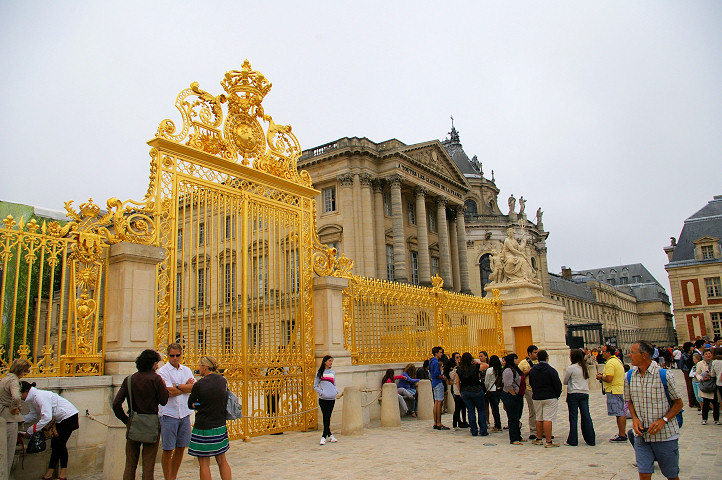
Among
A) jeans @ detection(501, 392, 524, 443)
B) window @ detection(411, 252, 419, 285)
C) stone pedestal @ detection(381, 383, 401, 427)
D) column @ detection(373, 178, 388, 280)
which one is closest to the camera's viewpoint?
jeans @ detection(501, 392, 524, 443)

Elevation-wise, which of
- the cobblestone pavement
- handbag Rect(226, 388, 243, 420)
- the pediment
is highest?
the pediment

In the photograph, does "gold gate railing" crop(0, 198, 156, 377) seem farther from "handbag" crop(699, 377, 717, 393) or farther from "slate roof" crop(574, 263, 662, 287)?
"slate roof" crop(574, 263, 662, 287)

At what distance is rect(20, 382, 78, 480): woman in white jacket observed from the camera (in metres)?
6.15

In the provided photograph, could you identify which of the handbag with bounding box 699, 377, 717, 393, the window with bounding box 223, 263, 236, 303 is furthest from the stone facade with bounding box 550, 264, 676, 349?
the window with bounding box 223, 263, 236, 303

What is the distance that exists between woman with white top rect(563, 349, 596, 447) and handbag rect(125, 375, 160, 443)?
5901mm

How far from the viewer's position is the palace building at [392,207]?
3741 cm

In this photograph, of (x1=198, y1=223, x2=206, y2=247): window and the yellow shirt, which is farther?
(x1=198, y1=223, x2=206, y2=247): window

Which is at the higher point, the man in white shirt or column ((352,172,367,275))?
column ((352,172,367,275))

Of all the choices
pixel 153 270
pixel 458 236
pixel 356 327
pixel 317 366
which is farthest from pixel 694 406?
pixel 458 236

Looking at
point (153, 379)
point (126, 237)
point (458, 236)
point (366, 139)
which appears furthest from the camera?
point (458, 236)

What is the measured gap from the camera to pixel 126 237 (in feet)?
25.9

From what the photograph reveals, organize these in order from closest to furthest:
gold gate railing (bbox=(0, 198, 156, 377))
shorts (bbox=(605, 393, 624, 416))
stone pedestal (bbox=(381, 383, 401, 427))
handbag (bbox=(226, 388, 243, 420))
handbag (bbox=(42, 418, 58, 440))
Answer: handbag (bbox=(226, 388, 243, 420)) < handbag (bbox=(42, 418, 58, 440)) < gold gate railing (bbox=(0, 198, 156, 377)) < shorts (bbox=(605, 393, 624, 416)) < stone pedestal (bbox=(381, 383, 401, 427))

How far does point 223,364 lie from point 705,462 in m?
6.62

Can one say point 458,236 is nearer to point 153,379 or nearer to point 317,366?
point 317,366
